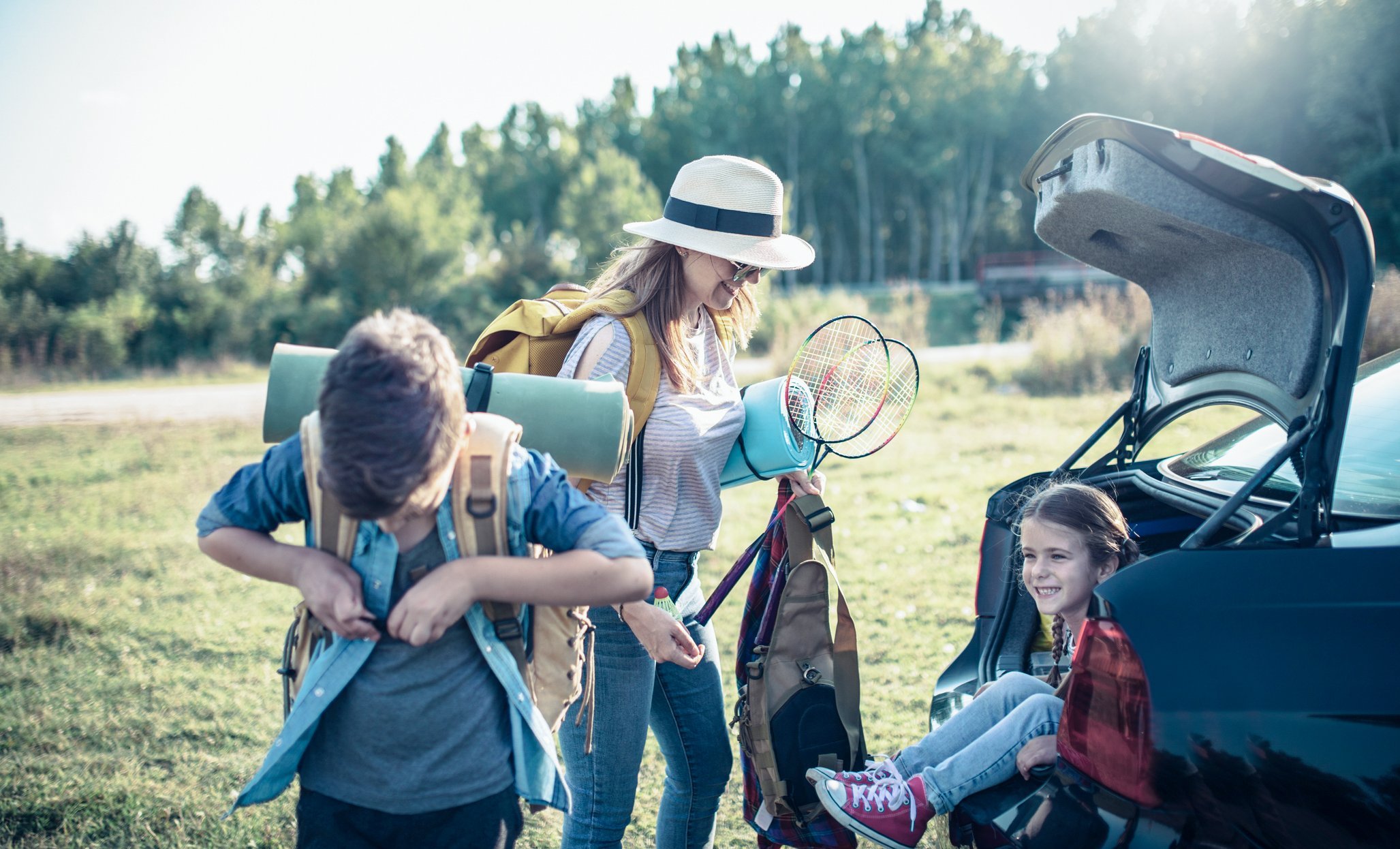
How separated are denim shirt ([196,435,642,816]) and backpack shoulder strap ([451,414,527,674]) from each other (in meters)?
→ 0.02

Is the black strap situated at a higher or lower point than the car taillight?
higher

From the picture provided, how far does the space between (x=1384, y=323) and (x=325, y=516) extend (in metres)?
13.1

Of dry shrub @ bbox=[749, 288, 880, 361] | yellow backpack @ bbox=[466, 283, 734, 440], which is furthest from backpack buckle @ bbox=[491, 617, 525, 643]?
dry shrub @ bbox=[749, 288, 880, 361]

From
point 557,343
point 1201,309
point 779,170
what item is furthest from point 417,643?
point 779,170

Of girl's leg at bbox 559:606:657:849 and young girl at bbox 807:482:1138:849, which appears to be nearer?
young girl at bbox 807:482:1138:849

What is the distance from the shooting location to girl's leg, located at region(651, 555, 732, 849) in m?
2.49

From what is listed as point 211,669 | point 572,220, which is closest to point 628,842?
point 211,669

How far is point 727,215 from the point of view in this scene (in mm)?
2490

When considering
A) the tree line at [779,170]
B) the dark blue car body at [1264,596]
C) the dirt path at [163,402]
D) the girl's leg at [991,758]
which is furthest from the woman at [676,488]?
the tree line at [779,170]

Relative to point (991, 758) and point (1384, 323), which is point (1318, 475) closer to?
point (991, 758)

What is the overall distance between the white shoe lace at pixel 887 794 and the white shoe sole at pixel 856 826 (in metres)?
0.03

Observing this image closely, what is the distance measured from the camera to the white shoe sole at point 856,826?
213cm

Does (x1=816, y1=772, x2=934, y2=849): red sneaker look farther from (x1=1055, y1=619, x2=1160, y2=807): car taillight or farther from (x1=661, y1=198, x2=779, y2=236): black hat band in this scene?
(x1=661, y1=198, x2=779, y2=236): black hat band

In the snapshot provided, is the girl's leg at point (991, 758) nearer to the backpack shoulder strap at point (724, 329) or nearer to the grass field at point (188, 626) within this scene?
the grass field at point (188, 626)
